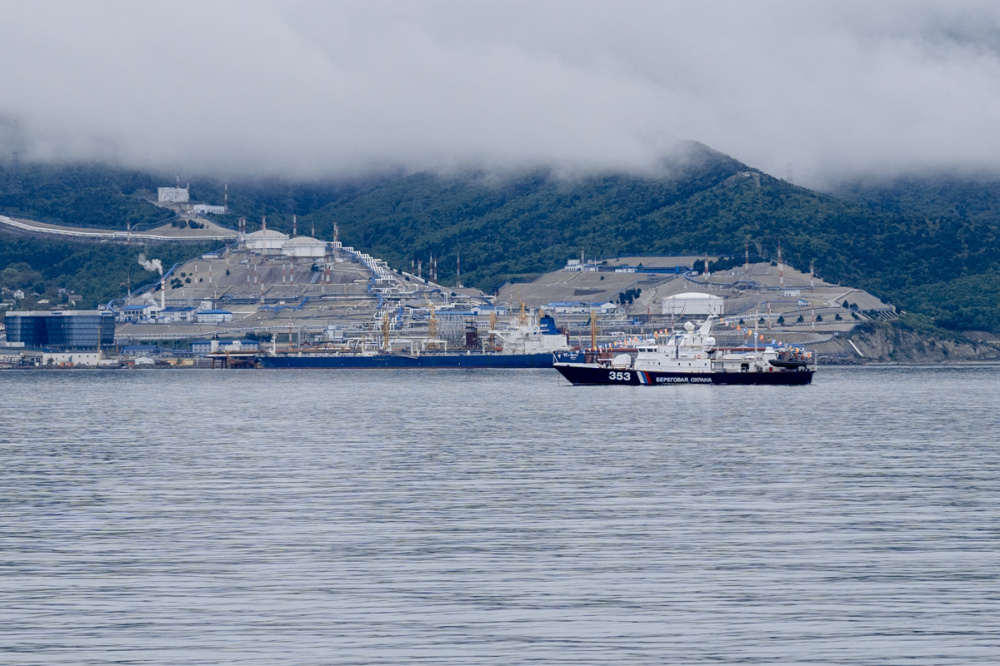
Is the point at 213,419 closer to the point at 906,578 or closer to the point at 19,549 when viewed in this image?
the point at 19,549

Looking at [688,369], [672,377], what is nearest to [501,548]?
[672,377]

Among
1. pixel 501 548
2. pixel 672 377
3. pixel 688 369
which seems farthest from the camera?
pixel 688 369

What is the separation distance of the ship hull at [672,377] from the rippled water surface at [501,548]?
88.2 metres

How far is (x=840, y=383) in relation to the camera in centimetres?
18888

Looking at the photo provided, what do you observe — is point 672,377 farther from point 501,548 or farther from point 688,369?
point 501,548

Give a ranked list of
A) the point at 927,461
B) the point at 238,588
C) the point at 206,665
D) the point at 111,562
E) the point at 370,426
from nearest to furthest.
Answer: the point at 206,665 < the point at 238,588 < the point at 111,562 < the point at 927,461 < the point at 370,426

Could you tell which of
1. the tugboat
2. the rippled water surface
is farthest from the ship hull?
the rippled water surface

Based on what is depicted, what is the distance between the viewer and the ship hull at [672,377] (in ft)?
567

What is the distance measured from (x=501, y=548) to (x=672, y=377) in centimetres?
13530

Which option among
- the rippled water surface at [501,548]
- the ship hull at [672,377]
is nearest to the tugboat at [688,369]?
the ship hull at [672,377]

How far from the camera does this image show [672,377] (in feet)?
566

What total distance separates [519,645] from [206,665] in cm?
560

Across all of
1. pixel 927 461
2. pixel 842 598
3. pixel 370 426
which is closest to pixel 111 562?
pixel 842 598

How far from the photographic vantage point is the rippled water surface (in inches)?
1094
